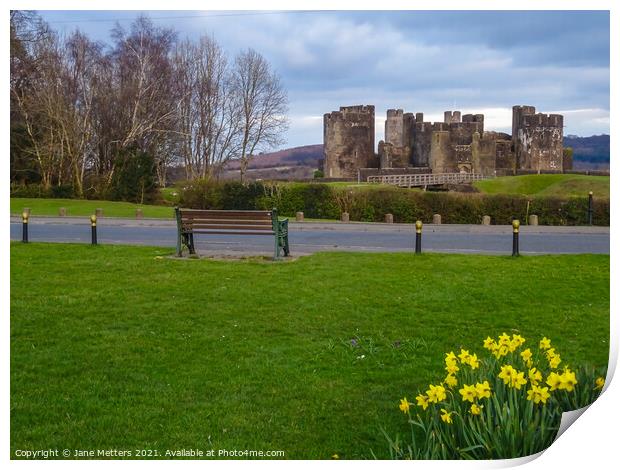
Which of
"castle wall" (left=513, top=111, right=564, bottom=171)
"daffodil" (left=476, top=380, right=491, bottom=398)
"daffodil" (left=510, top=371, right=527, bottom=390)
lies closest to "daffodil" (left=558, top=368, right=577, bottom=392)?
"daffodil" (left=510, top=371, right=527, bottom=390)

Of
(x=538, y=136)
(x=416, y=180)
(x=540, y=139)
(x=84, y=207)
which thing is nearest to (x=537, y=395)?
(x=84, y=207)

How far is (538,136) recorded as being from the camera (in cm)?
4375

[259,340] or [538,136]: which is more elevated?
[538,136]

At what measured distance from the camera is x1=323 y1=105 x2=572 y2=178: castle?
147ft

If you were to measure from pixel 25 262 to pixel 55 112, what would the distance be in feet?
7.10

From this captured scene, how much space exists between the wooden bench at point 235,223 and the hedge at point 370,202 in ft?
30.9

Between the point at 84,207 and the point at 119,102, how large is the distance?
4561mm

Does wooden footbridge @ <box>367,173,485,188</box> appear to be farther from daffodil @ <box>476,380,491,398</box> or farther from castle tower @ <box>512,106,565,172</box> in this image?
daffodil @ <box>476,380,491,398</box>

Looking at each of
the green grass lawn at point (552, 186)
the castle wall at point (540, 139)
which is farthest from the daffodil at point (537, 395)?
the castle wall at point (540, 139)

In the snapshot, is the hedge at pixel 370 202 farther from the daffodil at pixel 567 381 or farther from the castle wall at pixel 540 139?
the castle wall at pixel 540 139

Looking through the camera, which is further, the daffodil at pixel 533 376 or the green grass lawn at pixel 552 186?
the green grass lawn at pixel 552 186

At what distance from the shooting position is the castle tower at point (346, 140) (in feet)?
155

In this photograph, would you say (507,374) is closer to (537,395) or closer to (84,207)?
(537,395)
